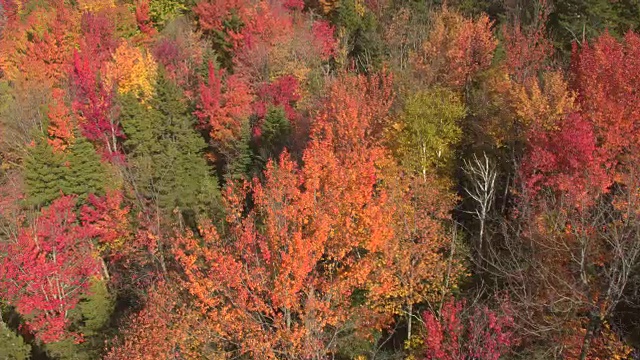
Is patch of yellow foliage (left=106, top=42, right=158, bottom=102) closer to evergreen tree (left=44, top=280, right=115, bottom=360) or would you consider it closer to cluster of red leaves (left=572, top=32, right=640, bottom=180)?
evergreen tree (left=44, top=280, right=115, bottom=360)

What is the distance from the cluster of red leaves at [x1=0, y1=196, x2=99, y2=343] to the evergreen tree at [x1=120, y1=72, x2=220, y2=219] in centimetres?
567

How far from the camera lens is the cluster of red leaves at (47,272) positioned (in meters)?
28.5

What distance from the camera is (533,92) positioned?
27281 millimetres

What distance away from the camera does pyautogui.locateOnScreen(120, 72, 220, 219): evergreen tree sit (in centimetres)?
3506

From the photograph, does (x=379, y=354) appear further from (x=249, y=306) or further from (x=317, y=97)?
(x=317, y=97)

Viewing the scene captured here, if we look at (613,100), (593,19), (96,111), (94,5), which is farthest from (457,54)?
(94,5)

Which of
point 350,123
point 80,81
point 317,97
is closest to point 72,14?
point 80,81

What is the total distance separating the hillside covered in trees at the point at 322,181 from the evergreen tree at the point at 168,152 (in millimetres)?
218

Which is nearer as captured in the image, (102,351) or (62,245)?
(102,351)

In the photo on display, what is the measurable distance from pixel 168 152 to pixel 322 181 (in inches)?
679

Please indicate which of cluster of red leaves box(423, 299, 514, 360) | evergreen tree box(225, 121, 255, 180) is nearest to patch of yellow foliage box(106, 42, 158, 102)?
evergreen tree box(225, 121, 255, 180)

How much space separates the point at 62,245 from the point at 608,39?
35173 millimetres

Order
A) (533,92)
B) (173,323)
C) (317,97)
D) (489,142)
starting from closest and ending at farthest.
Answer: (173,323) → (533,92) → (489,142) → (317,97)

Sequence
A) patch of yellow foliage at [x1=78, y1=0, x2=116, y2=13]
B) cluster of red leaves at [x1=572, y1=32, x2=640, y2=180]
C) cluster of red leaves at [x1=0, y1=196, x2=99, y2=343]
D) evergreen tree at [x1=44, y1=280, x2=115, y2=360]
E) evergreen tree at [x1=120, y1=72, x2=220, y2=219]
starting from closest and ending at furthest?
1. cluster of red leaves at [x1=572, y1=32, x2=640, y2=180]
2. evergreen tree at [x1=44, y1=280, x2=115, y2=360]
3. cluster of red leaves at [x1=0, y1=196, x2=99, y2=343]
4. evergreen tree at [x1=120, y1=72, x2=220, y2=219]
5. patch of yellow foliage at [x1=78, y1=0, x2=116, y2=13]
